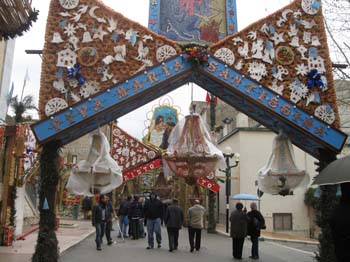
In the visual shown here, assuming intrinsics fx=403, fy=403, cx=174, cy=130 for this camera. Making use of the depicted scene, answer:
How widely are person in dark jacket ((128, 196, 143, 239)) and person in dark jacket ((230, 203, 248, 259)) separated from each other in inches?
218

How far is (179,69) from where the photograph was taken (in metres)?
8.67

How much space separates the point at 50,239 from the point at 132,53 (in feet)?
14.4

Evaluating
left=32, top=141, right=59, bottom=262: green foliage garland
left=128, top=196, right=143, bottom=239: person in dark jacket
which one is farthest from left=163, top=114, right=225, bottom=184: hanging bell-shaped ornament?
left=128, top=196, right=143, bottom=239: person in dark jacket

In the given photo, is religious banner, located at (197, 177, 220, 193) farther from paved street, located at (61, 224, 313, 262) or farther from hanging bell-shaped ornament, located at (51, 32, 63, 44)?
hanging bell-shaped ornament, located at (51, 32, 63, 44)

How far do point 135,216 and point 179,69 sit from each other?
31.7ft

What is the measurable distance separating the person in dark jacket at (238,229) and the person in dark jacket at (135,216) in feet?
18.2

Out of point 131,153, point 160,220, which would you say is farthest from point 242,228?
point 131,153

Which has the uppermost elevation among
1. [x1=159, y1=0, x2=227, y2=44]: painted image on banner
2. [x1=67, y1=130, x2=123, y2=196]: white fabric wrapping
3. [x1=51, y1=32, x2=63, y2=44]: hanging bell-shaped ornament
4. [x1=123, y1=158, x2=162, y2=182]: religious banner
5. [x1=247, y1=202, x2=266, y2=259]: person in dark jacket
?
[x1=159, y1=0, x2=227, y2=44]: painted image on banner

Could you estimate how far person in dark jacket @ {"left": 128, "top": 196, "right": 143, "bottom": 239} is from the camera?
54.8 feet

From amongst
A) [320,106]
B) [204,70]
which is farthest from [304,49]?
[204,70]

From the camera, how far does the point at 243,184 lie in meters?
23.9

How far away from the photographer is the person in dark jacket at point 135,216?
16703 millimetres

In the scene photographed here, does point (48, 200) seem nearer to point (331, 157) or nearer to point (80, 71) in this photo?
point (80, 71)

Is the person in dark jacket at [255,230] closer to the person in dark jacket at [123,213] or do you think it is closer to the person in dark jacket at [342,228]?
the person in dark jacket at [123,213]
